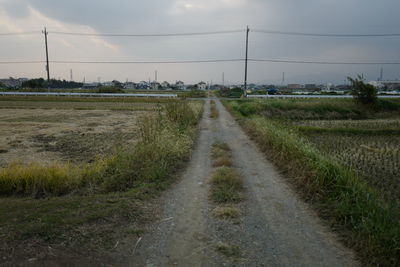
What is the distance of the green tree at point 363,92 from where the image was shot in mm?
21094

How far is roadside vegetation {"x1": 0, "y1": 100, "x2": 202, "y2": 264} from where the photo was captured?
3.10m

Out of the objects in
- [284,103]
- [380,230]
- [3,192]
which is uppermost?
[284,103]

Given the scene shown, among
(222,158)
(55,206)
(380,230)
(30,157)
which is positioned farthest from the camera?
(30,157)

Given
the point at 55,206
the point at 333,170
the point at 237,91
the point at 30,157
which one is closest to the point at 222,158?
the point at 333,170

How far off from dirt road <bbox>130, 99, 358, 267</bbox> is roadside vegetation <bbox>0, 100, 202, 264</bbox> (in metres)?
0.42

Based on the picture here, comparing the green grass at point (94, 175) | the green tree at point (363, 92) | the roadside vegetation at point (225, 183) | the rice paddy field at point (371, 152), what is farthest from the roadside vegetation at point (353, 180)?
the green tree at point (363, 92)

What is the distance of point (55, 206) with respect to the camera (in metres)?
3.87

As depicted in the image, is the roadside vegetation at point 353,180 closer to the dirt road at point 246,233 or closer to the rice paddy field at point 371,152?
the rice paddy field at point 371,152

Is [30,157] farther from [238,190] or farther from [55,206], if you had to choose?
[238,190]

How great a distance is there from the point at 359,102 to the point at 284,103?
6568mm

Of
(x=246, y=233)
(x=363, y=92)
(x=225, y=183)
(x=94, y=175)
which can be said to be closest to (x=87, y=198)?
(x=94, y=175)

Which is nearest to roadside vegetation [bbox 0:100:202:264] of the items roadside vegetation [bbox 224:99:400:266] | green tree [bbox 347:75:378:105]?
roadside vegetation [bbox 224:99:400:266]

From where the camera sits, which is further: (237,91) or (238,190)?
(237,91)

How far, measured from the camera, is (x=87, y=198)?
428 centimetres
